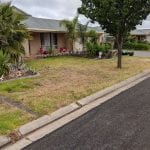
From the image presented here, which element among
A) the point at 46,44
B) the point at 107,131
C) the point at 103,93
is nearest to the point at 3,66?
the point at 103,93

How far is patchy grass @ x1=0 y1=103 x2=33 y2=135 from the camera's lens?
6.63 m

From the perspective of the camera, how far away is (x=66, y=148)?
5.73 metres

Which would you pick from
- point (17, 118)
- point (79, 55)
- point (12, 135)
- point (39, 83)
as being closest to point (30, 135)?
point (12, 135)

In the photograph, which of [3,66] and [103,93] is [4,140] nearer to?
[103,93]

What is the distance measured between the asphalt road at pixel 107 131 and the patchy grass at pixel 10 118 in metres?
0.85

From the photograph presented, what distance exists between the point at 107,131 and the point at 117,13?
38.1ft

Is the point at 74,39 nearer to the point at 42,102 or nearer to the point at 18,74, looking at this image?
the point at 18,74

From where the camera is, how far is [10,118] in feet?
24.0

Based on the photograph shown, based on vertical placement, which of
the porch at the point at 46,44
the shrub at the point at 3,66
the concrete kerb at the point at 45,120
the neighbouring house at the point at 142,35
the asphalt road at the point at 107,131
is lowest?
the asphalt road at the point at 107,131

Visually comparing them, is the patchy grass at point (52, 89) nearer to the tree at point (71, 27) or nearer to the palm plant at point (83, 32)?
the tree at point (71, 27)

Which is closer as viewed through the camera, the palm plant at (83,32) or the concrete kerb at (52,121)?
the concrete kerb at (52,121)

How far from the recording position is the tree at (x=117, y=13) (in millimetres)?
17055

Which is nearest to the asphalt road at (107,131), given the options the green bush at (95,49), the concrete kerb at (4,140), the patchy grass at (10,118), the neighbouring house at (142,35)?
the concrete kerb at (4,140)

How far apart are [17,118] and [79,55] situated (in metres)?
21.5
